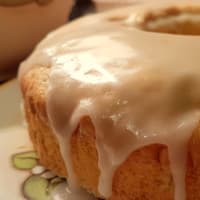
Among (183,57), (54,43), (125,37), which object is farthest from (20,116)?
(183,57)

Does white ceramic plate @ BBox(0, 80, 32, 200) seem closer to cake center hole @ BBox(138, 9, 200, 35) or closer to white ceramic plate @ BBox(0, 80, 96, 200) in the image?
white ceramic plate @ BBox(0, 80, 96, 200)

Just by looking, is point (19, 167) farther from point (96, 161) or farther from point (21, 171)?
point (96, 161)

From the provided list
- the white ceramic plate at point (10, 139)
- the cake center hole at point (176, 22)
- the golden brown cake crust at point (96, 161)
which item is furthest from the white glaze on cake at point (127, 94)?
the cake center hole at point (176, 22)

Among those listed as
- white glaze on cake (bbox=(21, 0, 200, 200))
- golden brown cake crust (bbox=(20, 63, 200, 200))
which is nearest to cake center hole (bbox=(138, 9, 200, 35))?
white glaze on cake (bbox=(21, 0, 200, 200))

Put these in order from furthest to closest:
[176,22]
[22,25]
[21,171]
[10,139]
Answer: [22,25], [176,22], [10,139], [21,171]

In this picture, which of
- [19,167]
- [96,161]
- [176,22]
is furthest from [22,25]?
[96,161]

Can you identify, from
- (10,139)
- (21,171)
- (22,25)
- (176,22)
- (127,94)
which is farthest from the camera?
(22,25)

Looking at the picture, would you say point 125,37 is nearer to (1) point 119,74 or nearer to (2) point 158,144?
(1) point 119,74
